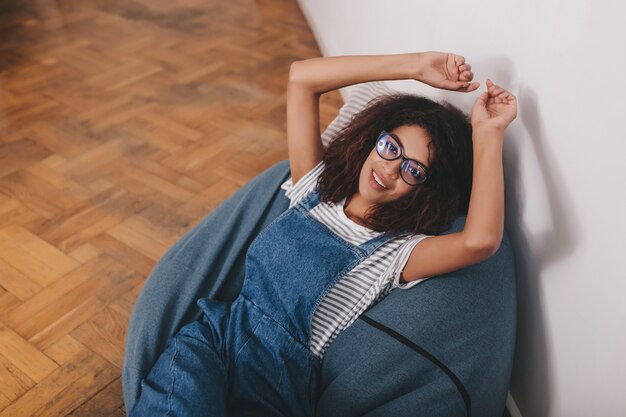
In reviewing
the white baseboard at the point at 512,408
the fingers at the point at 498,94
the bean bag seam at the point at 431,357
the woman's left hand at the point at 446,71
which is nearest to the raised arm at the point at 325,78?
the woman's left hand at the point at 446,71


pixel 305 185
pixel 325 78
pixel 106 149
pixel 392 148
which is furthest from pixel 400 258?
pixel 106 149

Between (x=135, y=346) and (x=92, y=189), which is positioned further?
(x=92, y=189)

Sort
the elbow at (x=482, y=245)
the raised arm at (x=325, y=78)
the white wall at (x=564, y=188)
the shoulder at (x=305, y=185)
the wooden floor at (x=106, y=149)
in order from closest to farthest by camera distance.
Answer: the white wall at (x=564, y=188) < the elbow at (x=482, y=245) < the raised arm at (x=325, y=78) < the shoulder at (x=305, y=185) < the wooden floor at (x=106, y=149)

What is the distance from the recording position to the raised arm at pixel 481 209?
3.61ft

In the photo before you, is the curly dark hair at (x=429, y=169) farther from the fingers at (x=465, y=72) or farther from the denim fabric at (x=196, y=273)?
the denim fabric at (x=196, y=273)

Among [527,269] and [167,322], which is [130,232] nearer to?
[167,322]

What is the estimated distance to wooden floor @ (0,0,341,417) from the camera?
1.64 m

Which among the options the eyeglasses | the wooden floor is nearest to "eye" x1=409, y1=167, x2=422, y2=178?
the eyeglasses

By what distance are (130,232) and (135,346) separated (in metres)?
0.78

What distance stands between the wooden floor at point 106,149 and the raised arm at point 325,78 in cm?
72

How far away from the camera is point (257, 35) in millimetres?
3508

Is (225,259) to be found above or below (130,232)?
above

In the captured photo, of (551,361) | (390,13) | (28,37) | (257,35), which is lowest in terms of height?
(28,37)

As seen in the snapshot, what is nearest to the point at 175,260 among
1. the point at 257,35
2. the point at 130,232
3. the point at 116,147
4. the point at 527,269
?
the point at 130,232
